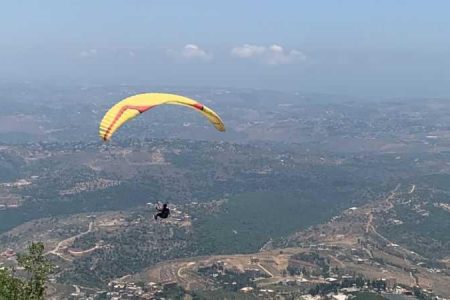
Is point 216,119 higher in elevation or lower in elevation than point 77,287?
higher

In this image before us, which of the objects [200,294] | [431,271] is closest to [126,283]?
[200,294]

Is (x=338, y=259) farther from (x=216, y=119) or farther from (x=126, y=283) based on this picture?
(x=216, y=119)

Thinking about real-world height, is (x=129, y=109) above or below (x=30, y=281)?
above

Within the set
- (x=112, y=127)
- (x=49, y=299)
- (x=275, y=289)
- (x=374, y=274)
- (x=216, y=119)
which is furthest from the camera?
(x=374, y=274)

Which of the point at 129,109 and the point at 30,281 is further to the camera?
the point at 30,281

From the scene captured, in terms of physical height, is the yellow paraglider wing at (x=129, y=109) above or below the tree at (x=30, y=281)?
above

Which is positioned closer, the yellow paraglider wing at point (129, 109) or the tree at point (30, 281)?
the yellow paraglider wing at point (129, 109)

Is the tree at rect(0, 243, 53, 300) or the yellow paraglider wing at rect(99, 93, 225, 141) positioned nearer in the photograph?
the yellow paraglider wing at rect(99, 93, 225, 141)

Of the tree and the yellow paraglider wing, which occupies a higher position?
the yellow paraglider wing
